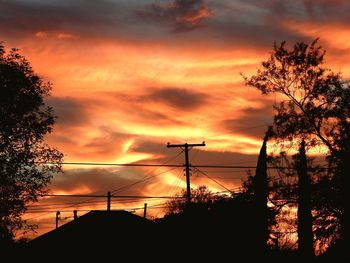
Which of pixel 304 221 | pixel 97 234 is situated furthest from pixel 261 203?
pixel 97 234

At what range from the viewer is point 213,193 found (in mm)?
85812

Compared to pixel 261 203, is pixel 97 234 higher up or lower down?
lower down

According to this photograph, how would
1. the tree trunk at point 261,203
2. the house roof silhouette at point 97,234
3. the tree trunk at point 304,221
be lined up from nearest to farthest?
the tree trunk at point 304,221
the house roof silhouette at point 97,234
the tree trunk at point 261,203

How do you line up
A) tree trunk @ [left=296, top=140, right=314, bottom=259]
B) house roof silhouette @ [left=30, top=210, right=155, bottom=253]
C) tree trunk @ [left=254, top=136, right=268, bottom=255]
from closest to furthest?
tree trunk @ [left=296, top=140, right=314, bottom=259] → house roof silhouette @ [left=30, top=210, right=155, bottom=253] → tree trunk @ [left=254, top=136, right=268, bottom=255]

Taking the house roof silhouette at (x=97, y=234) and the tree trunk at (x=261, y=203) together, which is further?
the tree trunk at (x=261, y=203)

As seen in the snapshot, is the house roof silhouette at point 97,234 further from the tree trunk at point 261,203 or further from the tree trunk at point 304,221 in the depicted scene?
the tree trunk at point 304,221

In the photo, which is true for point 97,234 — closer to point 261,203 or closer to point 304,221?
point 261,203

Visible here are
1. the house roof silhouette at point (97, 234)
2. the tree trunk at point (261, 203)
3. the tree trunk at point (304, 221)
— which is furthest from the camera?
the tree trunk at point (261, 203)

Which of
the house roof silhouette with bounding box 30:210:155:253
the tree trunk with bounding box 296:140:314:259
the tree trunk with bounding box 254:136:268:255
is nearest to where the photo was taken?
the tree trunk with bounding box 296:140:314:259

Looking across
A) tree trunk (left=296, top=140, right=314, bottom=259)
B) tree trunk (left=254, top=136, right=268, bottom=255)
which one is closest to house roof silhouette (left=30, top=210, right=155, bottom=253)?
tree trunk (left=254, top=136, right=268, bottom=255)

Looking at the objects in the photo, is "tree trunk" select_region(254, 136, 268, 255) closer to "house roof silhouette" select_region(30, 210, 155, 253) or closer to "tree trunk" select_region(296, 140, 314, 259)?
"house roof silhouette" select_region(30, 210, 155, 253)

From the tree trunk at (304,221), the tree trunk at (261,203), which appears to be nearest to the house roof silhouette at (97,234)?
the tree trunk at (261,203)

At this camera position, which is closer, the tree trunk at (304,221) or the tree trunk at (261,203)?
the tree trunk at (304,221)

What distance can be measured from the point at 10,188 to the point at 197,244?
16.0 metres
